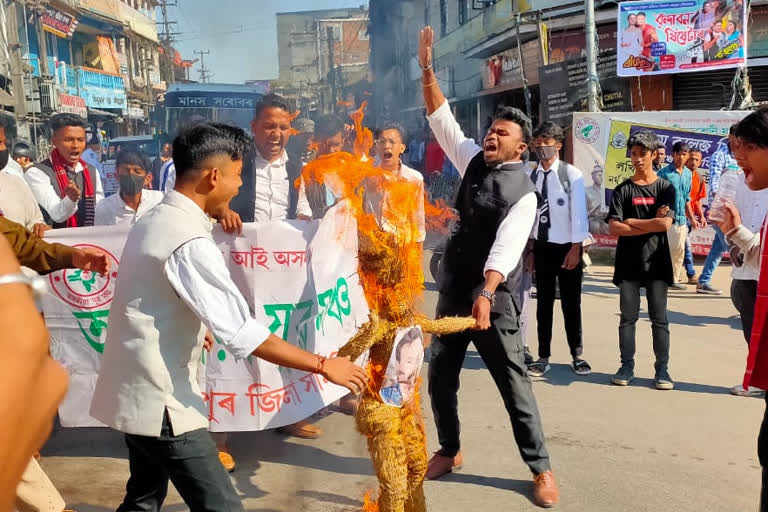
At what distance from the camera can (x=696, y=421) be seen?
4.57 meters

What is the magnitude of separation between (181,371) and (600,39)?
1567 centimetres

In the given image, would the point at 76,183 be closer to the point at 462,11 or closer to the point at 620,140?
the point at 620,140

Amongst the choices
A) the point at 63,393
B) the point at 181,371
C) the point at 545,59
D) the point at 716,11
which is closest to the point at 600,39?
the point at 545,59

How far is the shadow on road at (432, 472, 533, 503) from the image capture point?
3.65 m

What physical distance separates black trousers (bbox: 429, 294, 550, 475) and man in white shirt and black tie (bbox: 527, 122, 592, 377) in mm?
2078

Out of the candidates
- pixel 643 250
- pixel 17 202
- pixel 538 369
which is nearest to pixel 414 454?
pixel 17 202

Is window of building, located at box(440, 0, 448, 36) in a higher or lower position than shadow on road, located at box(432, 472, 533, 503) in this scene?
higher

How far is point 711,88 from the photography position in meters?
14.9

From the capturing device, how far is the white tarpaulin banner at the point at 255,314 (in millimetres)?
3953

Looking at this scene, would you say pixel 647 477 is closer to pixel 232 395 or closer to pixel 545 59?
pixel 232 395

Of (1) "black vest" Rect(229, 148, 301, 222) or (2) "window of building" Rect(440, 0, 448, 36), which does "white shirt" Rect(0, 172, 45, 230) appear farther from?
(2) "window of building" Rect(440, 0, 448, 36)

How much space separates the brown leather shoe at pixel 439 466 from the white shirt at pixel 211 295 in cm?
184

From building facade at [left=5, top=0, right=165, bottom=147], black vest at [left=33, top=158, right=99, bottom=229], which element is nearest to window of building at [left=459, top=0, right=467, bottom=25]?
building facade at [left=5, top=0, right=165, bottom=147]

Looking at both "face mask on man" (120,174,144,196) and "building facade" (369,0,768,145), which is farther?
"building facade" (369,0,768,145)
